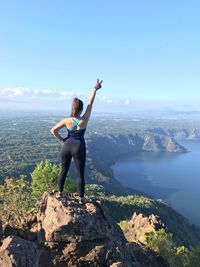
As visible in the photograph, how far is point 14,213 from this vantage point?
17406 millimetres

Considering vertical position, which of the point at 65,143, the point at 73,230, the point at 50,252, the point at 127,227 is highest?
the point at 65,143

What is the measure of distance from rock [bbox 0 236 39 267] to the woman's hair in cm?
481

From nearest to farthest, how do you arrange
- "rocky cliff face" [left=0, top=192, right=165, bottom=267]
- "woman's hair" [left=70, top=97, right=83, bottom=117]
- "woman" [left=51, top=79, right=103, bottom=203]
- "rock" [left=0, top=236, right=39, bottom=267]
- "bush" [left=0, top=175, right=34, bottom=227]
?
"rock" [left=0, top=236, right=39, bottom=267] → "woman's hair" [left=70, top=97, right=83, bottom=117] → "woman" [left=51, top=79, right=103, bottom=203] → "rocky cliff face" [left=0, top=192, right=165, bottom=267] → "bush" [left=0, top=175, right=34, bottom=227]

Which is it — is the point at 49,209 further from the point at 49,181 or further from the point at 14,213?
the point at 49,181

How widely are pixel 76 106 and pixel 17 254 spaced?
5.38 metres

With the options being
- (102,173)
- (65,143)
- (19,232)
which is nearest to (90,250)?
(19,232)

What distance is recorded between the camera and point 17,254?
40.2ft

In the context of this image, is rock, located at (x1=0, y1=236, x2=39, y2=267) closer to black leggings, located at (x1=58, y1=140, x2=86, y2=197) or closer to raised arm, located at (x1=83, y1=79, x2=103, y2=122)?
black leggings, located at (x1=58, y1=140, x2=86, y2=197)

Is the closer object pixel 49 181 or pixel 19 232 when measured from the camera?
pixel 19 232

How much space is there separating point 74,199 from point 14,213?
3.64m

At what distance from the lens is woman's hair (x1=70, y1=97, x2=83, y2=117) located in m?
13.7

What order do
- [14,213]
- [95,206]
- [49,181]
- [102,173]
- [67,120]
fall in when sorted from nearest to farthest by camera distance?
1. [67,120]
2. [95,206]
3. [14,213]
4. [49,181]
5. [102,173]

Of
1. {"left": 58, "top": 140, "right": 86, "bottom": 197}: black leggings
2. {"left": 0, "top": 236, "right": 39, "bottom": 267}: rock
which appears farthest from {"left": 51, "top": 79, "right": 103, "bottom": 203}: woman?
{"left": 0, "top": 236, "right": 39, "bottom": 267}: rock

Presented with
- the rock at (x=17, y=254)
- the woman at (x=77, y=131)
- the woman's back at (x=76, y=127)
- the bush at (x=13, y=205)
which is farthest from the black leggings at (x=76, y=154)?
the bush at (x=13, y=205)
